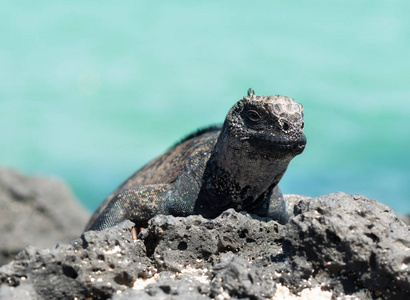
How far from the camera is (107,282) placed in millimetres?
3199

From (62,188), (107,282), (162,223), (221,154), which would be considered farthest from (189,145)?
(62,188)

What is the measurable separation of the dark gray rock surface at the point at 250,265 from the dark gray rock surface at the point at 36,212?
925cm

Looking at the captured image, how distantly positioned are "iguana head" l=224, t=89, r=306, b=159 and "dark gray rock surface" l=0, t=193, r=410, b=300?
2.62 ft

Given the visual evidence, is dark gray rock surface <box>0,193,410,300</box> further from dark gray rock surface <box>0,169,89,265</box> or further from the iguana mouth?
dark gray rock surface <box>0,169,89,265</box>

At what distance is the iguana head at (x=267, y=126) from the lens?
4.16 m

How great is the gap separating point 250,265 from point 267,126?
1.40 m

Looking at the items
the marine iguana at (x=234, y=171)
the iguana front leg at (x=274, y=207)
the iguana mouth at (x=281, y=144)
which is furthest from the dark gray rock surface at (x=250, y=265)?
the iguana front leg at (x=274, y=207)

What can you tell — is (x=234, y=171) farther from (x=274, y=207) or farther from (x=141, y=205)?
(x=141, y=205)

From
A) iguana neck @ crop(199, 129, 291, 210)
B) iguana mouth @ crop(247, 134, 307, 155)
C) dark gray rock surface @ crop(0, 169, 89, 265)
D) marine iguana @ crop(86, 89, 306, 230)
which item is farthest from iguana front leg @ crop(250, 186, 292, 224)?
dark gray rock surface @ crop(0, 169, 89, 265)

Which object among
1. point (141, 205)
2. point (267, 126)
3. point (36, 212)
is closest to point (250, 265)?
point (267, 126)

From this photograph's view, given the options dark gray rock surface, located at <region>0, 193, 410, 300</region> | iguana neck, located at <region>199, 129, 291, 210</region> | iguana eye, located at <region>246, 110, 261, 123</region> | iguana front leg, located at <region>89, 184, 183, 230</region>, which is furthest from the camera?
iguana front leg, located at <region>89, 184, 183, 230</region>

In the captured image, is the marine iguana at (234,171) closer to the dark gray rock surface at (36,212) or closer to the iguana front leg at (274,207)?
the iguana front leg at (274,207)

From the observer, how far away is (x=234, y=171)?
4617mm

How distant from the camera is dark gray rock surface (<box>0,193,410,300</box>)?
3.04m
